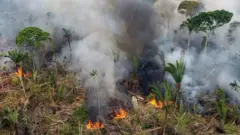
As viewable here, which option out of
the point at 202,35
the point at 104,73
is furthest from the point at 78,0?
the point at 202,35

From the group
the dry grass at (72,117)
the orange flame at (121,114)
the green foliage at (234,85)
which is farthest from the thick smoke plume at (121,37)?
the dry grass at (72,117)

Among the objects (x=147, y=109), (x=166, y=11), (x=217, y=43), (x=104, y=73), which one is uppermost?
(x=166, y=11)

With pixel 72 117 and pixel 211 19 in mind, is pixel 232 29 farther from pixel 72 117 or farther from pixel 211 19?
pixel 72 117

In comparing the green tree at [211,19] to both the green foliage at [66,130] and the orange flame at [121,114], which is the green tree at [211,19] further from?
the green foliage at [66,130]

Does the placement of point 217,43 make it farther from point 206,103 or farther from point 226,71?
point 206,103

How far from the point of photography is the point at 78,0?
40.4 metres

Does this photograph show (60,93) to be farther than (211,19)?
No

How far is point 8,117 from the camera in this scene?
22266 mm

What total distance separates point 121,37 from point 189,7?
37.6 feet

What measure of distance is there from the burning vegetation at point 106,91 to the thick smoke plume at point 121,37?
0.54ft

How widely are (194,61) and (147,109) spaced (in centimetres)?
1157

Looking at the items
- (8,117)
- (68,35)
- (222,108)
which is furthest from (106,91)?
(222,108)

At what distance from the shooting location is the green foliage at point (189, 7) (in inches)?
1564

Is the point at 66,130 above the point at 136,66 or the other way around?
the other way around
